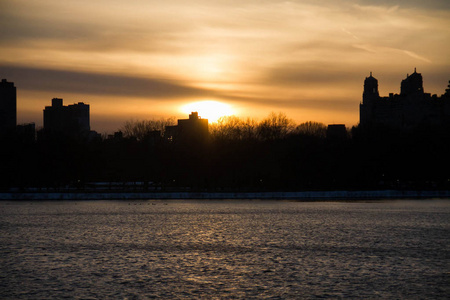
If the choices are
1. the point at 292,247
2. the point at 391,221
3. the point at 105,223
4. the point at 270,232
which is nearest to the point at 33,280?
the point at 292,247

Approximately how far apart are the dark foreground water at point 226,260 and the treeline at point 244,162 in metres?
73.5

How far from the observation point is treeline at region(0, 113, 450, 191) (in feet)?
390

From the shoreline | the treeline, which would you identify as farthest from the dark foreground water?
the treeline

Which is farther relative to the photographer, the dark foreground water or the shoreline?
the shoreline

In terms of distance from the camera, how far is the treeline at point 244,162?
119 m

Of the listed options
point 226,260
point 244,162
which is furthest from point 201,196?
point 226,260

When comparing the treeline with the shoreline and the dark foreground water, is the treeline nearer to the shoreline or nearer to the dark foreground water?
the shoreline

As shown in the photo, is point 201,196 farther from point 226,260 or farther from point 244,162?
point 226,260

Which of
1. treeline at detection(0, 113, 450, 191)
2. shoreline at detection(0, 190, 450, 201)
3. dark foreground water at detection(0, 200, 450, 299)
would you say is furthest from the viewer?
treeline at detection(0, 113, 450, 191)

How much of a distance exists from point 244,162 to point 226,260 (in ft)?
323

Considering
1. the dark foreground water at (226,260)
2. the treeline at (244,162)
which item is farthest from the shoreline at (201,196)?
the dark foreground water at (226,260)

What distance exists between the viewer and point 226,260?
27828 millimetres

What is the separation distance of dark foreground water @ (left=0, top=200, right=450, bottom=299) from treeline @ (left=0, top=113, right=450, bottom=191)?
73.5 m

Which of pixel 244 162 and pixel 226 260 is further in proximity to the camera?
pixel 244 162
